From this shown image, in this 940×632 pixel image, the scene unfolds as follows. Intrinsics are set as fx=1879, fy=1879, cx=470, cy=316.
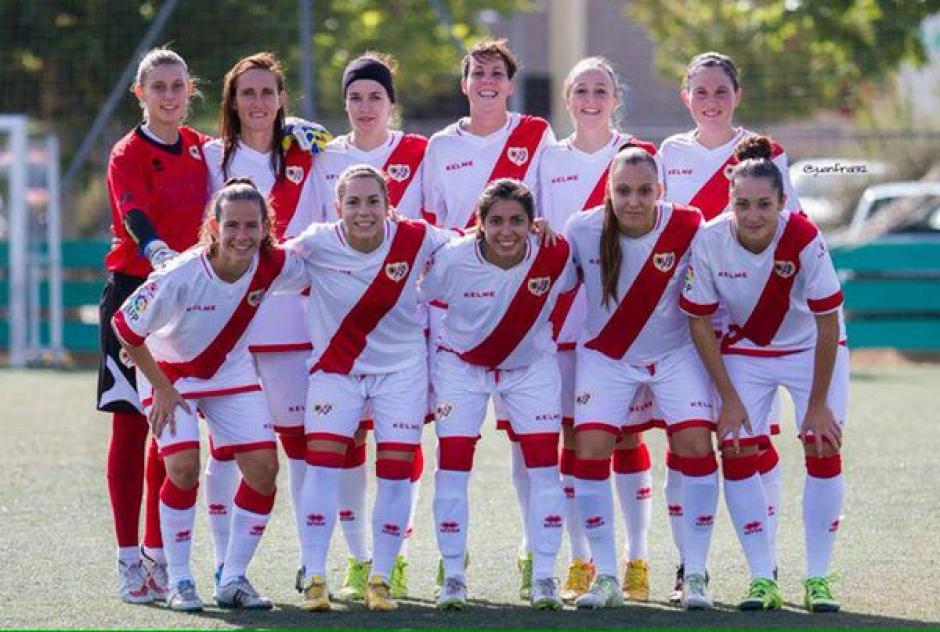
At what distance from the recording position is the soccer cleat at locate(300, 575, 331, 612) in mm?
6074

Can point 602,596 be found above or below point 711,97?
below

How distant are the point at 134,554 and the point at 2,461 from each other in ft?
12.9

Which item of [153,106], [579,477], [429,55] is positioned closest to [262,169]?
[153,106]

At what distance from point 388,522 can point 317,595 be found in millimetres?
342

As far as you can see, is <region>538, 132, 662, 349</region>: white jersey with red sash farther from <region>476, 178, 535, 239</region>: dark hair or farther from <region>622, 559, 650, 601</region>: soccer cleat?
<region>622, 559, 650, 601</region>: soccer cleat

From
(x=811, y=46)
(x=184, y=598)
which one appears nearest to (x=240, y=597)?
(x=184, y=598)

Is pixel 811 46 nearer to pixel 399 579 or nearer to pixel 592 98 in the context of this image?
pixel 592 98

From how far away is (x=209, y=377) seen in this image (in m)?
6.25

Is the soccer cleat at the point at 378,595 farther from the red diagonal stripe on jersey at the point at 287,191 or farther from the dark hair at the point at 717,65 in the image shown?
the dark hair at the point at 717,65

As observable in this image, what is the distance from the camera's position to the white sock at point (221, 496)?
6.46m

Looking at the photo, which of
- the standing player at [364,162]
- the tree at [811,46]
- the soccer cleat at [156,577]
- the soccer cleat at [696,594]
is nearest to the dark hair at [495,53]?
the standing player at [364,162]

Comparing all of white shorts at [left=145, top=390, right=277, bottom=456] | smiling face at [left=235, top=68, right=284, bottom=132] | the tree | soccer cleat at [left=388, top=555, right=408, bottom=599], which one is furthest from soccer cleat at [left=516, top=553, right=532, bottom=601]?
the tree

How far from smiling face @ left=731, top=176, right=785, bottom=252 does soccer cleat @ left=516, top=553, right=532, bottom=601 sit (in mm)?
1394

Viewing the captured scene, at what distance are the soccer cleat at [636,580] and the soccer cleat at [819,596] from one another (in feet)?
1.89
